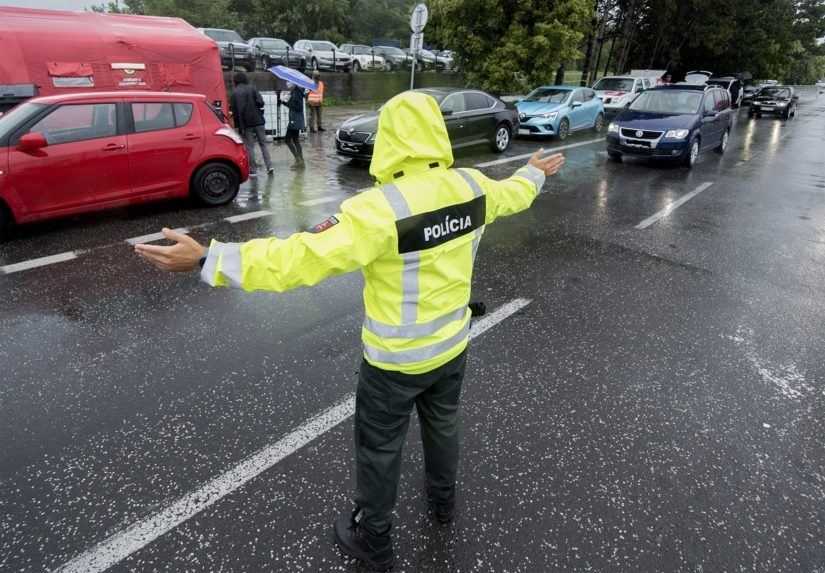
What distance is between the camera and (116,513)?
248 cm

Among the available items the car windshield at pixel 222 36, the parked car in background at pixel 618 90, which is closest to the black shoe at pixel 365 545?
the parked car in background at pixel 618 90

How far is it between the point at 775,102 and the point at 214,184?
2690 centimetres

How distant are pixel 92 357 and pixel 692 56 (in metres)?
42.7

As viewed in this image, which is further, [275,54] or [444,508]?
[275,54]

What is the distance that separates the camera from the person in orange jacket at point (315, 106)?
46.8 ft

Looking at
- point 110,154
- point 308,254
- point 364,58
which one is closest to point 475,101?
point 110,154

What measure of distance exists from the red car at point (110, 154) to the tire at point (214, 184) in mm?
14

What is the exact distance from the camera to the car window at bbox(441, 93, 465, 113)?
11875 millimetres

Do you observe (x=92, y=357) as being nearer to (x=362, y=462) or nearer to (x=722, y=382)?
(x=362, y=462)

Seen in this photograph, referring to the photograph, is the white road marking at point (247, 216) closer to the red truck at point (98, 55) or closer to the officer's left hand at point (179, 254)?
the officer's left hand at point (179, 254)

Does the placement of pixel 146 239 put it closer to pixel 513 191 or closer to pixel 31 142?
pixel 31 142

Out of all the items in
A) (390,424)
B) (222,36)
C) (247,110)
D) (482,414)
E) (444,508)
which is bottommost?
(482,414)

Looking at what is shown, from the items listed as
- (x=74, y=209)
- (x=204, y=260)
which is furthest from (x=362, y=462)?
(x=74, y=209)

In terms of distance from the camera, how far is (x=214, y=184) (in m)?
7.58
